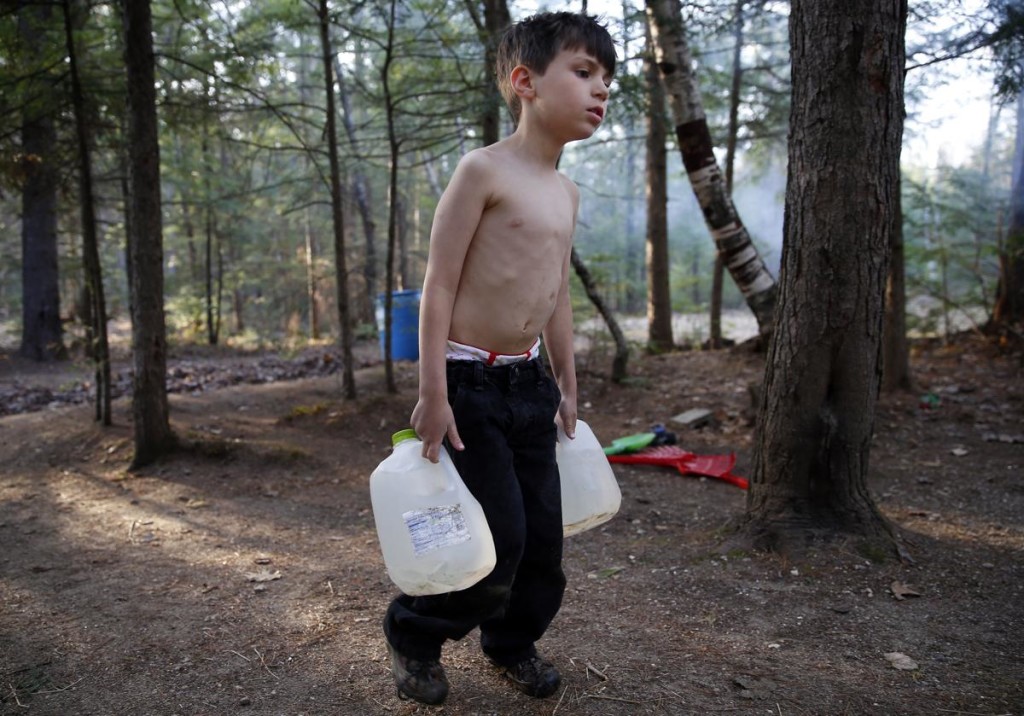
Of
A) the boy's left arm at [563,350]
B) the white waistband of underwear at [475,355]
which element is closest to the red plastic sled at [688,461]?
the boy's left arm at [563,350]

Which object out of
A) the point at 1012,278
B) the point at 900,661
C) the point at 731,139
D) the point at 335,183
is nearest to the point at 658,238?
the point at 731,139

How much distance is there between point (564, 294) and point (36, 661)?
2.43 m

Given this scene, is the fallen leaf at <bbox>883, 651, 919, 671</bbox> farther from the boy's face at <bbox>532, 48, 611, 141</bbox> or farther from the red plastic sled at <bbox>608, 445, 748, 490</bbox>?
the red plastic sled at <bbox>608, 445, 748, 490</bbox>

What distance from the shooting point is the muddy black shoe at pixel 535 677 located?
2.38m

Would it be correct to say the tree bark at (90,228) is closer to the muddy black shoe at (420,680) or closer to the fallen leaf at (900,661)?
the muddy black shoe at (420,680)

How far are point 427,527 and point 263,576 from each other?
2067 mm

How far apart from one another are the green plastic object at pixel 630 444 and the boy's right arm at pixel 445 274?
12.8 ft

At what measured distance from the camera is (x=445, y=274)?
2.11 metres

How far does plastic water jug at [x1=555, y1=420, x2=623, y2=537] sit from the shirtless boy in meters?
0.14

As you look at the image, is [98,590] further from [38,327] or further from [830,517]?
[38,327]

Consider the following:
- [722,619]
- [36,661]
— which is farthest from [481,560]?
[36,661]

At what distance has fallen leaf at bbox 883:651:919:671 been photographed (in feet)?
8.27

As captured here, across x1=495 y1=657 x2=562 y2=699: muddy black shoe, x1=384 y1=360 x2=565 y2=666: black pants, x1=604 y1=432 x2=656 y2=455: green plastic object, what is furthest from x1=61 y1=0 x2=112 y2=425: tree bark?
x1=495 y1=657 x2=562 y2=699: muddy black shoe

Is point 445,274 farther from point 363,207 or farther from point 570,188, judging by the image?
point 363,207
